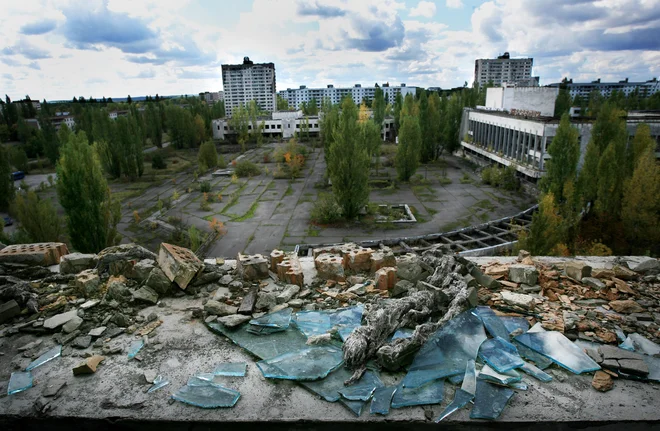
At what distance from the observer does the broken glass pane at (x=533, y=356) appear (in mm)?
5257

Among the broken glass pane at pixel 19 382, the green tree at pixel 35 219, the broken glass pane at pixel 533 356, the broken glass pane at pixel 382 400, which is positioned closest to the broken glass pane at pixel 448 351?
the broken glass pane at pixel 382 400

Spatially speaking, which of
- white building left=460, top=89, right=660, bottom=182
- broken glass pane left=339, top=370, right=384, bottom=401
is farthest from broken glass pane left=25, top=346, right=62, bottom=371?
white building left=460, top=89, right=660, bottom=182

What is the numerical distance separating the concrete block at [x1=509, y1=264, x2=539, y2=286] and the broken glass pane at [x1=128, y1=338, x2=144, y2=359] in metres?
6.46

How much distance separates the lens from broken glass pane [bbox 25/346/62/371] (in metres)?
5.50

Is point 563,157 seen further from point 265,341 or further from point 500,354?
point 265,341

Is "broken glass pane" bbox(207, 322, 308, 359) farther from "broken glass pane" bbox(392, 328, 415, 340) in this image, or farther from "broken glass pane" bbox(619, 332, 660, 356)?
"broken glass pane" bbox(619, 332, 660, 356)

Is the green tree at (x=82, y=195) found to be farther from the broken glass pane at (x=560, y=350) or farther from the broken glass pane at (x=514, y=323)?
the broken glass pane at (x=560, y=350)

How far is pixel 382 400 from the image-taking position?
4.71m

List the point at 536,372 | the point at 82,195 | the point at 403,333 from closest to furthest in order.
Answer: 1. the point at 536,372
2. the point at 403,333
3. the point at 82,195

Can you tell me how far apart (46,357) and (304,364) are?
12.0ft

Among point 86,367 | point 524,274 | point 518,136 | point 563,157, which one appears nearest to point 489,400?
point 524,274

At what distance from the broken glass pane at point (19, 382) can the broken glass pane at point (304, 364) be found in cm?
293

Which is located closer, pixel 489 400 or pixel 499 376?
pixel 489 400

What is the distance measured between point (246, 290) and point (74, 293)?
3.20 m
